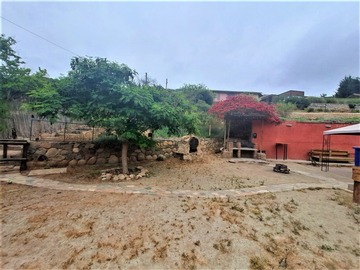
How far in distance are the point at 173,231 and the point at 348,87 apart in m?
35.6

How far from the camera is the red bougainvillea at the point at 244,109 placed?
31.6ft

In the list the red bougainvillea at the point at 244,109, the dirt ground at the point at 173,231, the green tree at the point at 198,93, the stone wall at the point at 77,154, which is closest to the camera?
the dirt ground at the point at 173,231

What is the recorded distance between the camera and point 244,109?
9781 millimetres

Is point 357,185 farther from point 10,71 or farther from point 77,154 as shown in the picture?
point 10,71

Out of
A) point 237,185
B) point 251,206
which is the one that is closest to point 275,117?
point 237,185

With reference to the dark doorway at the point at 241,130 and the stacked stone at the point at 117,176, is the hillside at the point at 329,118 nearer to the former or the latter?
the dark doorway at the point at 241,130

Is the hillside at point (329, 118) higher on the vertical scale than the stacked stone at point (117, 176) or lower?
higher

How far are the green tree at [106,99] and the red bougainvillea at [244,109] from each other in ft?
17.2

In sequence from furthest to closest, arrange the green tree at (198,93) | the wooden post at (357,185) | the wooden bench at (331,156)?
the green tree at (198,93)
the wooden bench at (331,156)
the wooden post at (357,185)

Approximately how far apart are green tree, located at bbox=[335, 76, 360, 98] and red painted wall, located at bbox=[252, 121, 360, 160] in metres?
22.8

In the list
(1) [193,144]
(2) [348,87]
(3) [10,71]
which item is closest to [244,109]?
(1) [193,144]

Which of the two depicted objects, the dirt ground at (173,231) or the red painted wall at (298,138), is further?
the red painted wall at (298,138)

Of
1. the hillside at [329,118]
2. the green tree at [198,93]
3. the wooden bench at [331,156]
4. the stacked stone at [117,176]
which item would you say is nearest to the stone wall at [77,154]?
the stacked stone at [117,176]

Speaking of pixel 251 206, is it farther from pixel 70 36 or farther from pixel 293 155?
pixel 70 36
